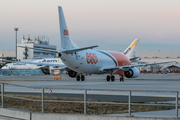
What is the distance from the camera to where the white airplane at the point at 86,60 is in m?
32.8

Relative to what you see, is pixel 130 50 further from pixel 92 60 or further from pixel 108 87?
pixel 108 87

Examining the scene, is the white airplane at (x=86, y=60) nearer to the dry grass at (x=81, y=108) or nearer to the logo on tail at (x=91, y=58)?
the logo on tail at (x=91, y=58)

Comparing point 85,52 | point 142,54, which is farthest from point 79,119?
point 142,54

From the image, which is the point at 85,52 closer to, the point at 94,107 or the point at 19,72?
the point at 94,107

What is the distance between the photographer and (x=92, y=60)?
3762cm

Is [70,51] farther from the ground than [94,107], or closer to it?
farther from the ground

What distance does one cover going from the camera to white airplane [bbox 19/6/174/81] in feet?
107

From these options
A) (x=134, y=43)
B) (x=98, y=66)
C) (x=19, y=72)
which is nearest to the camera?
(x=98, y=66)

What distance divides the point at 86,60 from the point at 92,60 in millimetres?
1661

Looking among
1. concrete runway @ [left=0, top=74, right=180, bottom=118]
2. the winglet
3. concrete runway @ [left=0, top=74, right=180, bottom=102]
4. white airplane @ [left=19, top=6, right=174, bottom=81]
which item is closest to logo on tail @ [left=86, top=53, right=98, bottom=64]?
white airplane @ [left=19, top=6, right=174, bottom=81]

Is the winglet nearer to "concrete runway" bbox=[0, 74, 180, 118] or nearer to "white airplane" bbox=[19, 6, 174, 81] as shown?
"white airplane" bbox=[19, 6, 174, 81]

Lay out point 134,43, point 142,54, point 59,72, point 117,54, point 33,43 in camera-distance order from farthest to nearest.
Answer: point 33,43, point 142,54, point 59,72, point 134,43, point 117,54

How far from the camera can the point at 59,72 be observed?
74.9m

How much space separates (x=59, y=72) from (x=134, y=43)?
2701 centimetres
